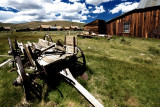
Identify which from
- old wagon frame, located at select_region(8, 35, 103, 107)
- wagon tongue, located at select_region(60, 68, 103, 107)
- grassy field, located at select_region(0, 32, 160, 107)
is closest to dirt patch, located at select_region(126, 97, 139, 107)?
grassy field, located at select_region(0, 32, 160, 107)

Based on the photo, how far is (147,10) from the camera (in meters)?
11.9

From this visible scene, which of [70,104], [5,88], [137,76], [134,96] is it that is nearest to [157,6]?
[137,76]

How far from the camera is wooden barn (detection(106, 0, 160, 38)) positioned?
11.5 meters

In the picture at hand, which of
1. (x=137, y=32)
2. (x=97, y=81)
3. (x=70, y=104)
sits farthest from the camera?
(x=137, y=32)

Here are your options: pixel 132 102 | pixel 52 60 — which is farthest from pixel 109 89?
pixel 52 60

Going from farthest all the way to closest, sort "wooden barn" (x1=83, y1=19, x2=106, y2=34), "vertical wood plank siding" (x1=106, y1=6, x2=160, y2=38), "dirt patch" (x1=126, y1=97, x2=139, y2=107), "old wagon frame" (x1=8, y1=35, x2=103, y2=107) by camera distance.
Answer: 1. "wooden barn" (x1=83, y1=19, x2=106, y2=34)
2. "vertical wood plank siding" (x1=106, y1=6, x2=160, y2=38)
3. "old wagon frame" (x1=8, y1=35, x2=103, y2=107)
4. "dirt patch" (x1=126, y1=97, x2=139, y2=107)

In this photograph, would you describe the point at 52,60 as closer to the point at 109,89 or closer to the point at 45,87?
the point at 45,87

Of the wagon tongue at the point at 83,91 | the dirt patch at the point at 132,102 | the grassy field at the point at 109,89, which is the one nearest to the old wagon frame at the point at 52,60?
the wagon tongue at the point at 83,91

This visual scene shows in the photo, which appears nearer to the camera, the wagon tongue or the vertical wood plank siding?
the wagon tongue

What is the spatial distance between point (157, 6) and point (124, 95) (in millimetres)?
13473

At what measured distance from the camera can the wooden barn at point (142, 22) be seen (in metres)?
11.5

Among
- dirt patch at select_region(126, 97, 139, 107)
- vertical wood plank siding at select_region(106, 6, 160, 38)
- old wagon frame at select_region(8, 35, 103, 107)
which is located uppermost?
vertical wood plank siding at select_region(106, 6, 160, 38)

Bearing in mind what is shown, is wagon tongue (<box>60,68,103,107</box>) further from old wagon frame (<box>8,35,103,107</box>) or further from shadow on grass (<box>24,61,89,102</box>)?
shadow on grass (<box>24,61,89,102</box>)

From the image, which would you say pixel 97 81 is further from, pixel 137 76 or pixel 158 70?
pixel 158 70
